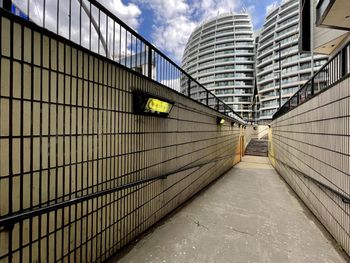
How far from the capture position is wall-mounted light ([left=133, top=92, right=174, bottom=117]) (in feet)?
9.15

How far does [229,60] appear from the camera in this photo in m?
56.3

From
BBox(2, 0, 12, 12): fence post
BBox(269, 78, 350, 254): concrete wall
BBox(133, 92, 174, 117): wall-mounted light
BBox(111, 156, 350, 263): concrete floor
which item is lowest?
BBox(111, 156, 350, 263): concrete floor

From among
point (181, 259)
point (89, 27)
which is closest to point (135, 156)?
point (181, 259)

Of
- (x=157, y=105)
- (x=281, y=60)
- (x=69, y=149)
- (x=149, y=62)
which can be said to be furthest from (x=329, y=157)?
(x=281, y=60)

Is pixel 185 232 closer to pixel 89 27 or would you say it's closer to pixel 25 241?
pixel 25 241

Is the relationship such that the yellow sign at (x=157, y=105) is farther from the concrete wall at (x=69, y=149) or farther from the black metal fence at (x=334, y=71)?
the black metal fence at (x=334, y=71)

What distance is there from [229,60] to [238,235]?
194 feet

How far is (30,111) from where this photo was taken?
1538mm

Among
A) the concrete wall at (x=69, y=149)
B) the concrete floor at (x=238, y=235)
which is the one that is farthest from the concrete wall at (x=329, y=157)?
the concrete wall at (x=69, y=149)

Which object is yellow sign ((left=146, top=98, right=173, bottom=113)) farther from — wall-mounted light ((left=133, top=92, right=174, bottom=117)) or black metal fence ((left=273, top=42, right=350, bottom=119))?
black metal fence ((left=273, top=42, right=350, bottom=119))

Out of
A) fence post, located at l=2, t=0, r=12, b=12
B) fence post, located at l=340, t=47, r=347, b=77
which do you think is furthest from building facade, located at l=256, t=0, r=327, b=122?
fence post, located at l=2, t=0, r=12, b=12

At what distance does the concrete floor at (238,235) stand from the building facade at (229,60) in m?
49.9

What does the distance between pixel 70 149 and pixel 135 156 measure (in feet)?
3.50

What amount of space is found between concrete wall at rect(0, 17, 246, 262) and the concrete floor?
1.53ft
